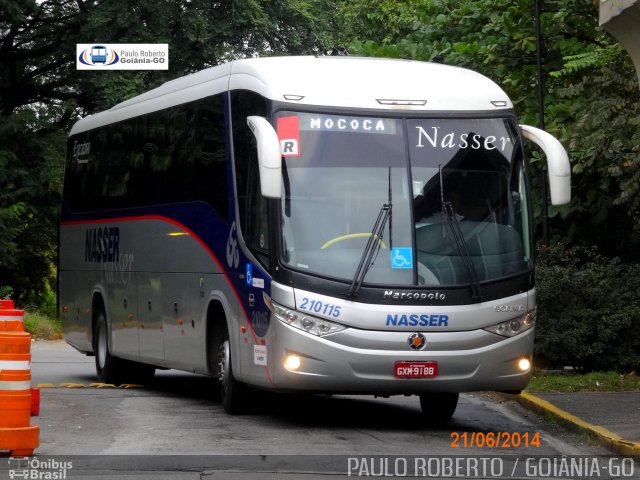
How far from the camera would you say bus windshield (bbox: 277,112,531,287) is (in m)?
12.5

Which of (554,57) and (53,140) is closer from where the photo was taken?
(554,57)

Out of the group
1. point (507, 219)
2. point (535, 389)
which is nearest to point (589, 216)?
point (535, 389)

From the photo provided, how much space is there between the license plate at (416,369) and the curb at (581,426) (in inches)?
60.6

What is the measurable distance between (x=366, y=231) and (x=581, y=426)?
2713 mm

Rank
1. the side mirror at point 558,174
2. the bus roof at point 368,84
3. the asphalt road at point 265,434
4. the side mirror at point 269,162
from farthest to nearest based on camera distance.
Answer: the bus roof at point 368,84
the side mirror at point 558,174
the side mirror at point 269,162
the asphalt road at point 265,434

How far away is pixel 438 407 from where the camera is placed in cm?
1409

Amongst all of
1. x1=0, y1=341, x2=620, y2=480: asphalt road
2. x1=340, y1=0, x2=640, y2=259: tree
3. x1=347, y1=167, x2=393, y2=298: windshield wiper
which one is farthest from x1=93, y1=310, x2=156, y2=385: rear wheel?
x1=347, y1=167, x2=393, y2=298: windshield wiper

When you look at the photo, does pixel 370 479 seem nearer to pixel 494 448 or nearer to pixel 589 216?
pixel 494 448

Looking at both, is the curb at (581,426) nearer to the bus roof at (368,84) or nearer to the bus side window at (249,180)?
the bus roof at (368,84)

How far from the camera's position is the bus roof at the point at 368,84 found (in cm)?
1305

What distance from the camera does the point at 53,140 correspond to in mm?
34094

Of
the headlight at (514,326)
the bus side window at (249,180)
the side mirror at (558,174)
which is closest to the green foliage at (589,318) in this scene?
the headlight at (514,326)

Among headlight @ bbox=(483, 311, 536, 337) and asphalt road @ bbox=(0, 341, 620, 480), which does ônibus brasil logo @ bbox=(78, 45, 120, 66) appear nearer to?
asphalt road @ bbox=(0, 341, 620, 480)

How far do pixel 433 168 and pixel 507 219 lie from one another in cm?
86
